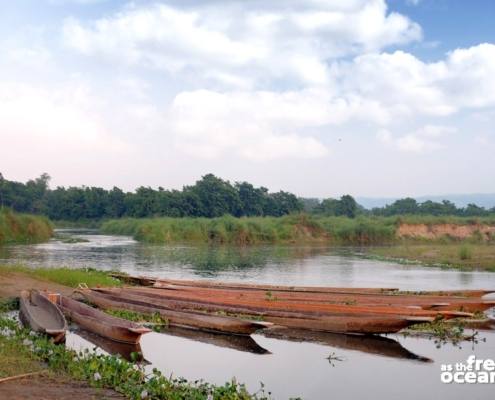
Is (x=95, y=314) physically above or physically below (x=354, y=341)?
above

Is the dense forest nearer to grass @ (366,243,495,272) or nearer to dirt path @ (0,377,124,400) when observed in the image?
grass @ (366,243,495,272)

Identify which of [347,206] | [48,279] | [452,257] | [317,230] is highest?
[347,206]

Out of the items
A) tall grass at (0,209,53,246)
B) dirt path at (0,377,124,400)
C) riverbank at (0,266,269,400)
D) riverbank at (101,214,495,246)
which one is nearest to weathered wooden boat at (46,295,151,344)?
riverbank at (0,266,269,400)

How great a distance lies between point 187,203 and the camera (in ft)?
222

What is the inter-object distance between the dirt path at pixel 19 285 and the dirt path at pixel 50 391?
867 centimetres

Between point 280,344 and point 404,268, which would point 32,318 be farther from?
point 404,268

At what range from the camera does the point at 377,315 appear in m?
11.9

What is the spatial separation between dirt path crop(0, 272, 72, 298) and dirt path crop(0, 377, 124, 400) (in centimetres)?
867

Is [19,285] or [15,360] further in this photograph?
[19,285]

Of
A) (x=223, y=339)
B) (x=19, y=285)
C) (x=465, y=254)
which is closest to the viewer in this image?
(x=223, y=339)

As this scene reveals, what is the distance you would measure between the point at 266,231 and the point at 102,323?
126ft

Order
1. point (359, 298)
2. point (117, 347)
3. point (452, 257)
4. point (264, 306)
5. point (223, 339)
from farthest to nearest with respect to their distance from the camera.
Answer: point (452, 257)
point (359, 298)
point (264, 306)
point (223, 339)
point (117, 347)

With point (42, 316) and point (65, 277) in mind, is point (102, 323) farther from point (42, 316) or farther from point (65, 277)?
point (65, 277)

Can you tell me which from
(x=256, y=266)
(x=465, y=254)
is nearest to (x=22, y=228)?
(x=256, y=266)
